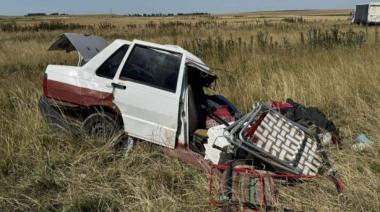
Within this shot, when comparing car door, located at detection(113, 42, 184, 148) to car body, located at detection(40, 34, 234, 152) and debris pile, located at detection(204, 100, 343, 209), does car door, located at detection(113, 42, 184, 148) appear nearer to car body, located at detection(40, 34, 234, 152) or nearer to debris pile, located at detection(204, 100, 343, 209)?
car body, located at detection(40, 34, 234, 152)

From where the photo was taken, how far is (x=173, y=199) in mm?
4121

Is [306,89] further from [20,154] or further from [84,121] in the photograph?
[20,154]

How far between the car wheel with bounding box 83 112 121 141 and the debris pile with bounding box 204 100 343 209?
116 centimetres

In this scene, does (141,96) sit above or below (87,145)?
above

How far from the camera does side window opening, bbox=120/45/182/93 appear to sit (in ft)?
18.5

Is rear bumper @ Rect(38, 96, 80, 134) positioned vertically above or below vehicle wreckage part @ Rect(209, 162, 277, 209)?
above

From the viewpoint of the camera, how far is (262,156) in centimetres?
463

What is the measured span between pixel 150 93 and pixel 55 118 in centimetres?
131

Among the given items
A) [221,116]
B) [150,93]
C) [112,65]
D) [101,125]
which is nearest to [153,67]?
[150,93]

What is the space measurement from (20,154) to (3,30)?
110 ft

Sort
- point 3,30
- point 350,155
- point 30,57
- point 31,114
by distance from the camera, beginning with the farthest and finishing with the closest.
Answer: point 3,30, point 30,57, point 31,114, point 350,155

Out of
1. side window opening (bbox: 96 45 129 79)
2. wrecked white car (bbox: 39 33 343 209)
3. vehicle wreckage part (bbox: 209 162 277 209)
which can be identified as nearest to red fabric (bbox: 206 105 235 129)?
wrecked white car (bbox: 39 33 343 209)

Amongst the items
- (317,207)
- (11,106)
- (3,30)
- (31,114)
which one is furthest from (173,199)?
(3,30)

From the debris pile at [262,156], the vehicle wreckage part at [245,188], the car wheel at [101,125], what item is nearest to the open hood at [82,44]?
the car wheel at [101,125]
